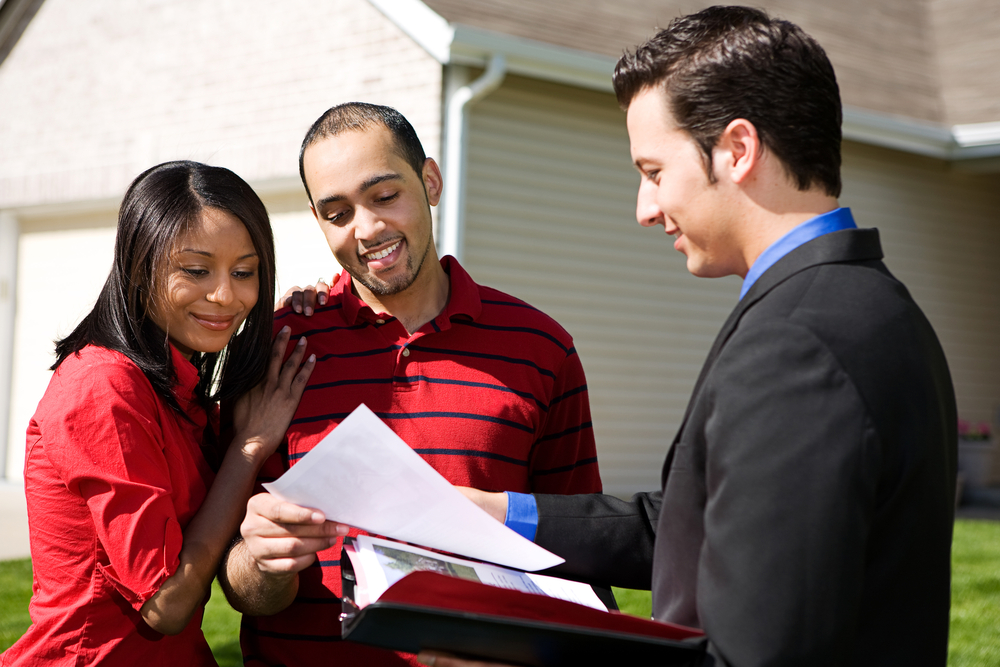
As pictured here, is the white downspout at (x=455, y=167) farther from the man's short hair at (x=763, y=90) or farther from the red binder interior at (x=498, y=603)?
the red binder interior at (x=498, y=603)

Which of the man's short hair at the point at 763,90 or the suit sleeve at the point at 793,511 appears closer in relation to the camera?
the suit sleeve at the point at 793,511

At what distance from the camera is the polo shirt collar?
250 centimetres

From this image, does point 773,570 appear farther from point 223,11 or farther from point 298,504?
point 223,11

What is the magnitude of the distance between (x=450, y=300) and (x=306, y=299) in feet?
1.34

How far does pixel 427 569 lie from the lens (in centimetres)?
155

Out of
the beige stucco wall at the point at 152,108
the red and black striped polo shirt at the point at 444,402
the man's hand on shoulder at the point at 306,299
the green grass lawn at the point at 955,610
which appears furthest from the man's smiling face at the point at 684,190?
the beige stucco wall at the point at 152,108

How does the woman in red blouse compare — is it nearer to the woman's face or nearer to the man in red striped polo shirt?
the woman's face

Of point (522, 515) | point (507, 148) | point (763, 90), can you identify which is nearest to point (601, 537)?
point (522, 515)

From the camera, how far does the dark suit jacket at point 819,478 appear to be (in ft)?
3.84

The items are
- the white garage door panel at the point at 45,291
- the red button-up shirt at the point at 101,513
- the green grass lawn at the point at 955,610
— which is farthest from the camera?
the white garage door panel at the point at 45,291

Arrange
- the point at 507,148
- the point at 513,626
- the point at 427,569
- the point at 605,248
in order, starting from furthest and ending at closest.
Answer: the point at 605,248 → the point at 507,148 → the point at 427,569 → the point at 513,626

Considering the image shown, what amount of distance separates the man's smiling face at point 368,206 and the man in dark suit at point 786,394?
1.00 metres

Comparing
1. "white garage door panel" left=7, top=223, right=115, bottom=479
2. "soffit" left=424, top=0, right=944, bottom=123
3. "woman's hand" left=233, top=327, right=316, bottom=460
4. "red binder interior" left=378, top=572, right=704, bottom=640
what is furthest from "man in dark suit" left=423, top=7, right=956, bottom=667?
"white garage door panel" left=7, top=223, right=115, bottom=479

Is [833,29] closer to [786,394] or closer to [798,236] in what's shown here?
[798,236]
